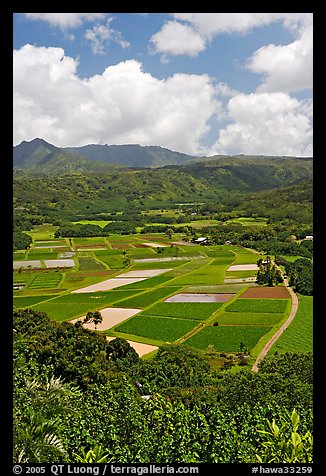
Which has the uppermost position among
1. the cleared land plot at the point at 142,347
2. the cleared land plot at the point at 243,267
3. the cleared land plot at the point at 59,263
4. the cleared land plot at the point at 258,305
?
the cleared land plot at the point at 59,263

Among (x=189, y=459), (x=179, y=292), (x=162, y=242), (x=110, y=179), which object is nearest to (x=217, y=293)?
(x=179, y=292)

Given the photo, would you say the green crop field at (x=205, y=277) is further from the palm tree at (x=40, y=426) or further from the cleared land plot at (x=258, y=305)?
the palm tree at (x=40, y=426)

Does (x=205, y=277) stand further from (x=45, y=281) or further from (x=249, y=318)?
(x=45, y=281)

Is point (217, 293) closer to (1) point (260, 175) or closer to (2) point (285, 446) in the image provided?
(2) point (285, 446)

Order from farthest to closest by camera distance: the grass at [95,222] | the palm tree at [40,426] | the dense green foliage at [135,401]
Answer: the grass at [95,222] < the dense green foliage at [135,401] < the palm tree at [40,426]

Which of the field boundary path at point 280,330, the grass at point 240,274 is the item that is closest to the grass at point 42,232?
the grass at point 240,274

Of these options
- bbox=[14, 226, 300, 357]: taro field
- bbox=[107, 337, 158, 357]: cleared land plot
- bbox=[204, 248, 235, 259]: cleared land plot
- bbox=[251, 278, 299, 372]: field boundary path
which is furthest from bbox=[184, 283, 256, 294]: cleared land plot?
bbox=[204, 248, 235, 259]: cleared land plot

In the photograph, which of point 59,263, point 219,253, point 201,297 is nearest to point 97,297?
point 201,297
